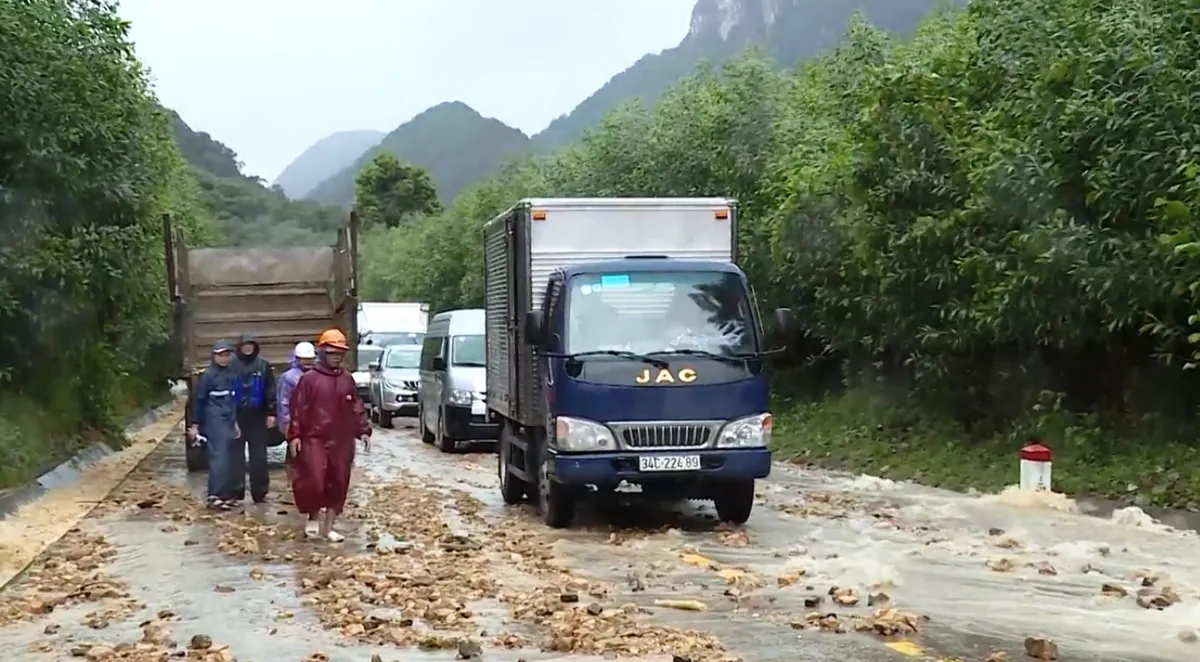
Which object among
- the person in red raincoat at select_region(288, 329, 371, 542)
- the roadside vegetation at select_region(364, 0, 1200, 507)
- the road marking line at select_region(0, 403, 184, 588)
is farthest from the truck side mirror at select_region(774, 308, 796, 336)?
the road marking line at select_region(0, 403, 184, 588)

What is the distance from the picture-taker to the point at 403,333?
38.5 m

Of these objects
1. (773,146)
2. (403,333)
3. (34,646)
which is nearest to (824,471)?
(773,146)

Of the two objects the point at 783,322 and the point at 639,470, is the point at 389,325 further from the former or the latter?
the point at 639,470

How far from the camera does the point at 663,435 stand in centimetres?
→ 1278

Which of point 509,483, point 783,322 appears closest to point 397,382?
point 509,483

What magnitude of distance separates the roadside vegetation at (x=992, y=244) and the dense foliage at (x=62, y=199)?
834 centimetres

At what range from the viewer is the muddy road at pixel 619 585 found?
8.35 m

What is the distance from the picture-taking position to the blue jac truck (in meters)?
12.8

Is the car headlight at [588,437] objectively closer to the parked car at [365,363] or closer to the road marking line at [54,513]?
the road marking line at [54,513]

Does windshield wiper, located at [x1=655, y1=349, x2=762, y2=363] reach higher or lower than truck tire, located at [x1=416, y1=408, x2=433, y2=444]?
higher

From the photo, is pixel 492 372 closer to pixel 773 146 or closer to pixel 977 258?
pixel 977 258

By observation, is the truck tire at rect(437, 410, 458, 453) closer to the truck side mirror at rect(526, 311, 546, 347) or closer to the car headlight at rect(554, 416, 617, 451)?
the truck side mirror at rect(526, 311, 546, 347)

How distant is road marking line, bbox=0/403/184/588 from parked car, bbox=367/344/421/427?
23.9 ft

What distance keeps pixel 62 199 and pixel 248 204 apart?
92.4 metres
